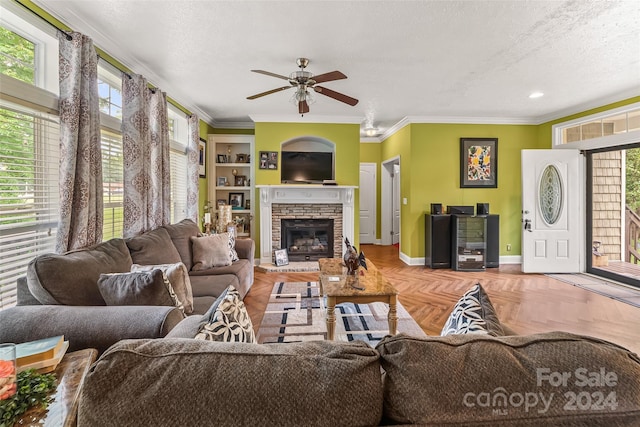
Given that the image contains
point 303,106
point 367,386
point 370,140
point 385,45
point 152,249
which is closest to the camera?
point 367,386

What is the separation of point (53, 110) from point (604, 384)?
3105mm

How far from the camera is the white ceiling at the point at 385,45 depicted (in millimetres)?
2207

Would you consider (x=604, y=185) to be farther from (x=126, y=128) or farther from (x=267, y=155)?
(x=126, y=128)

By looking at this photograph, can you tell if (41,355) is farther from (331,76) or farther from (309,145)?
(309,145)

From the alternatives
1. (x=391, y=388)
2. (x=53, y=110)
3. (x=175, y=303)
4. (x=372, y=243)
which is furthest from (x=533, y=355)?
(x=372, y=243)

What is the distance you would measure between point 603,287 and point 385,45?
4227 millimetres

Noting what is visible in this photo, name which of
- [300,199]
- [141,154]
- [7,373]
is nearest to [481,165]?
[300,199]

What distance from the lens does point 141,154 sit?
2963mm

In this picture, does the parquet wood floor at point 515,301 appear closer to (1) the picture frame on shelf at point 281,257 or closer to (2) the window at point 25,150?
(1) the picture frame on shelf at point 281,257

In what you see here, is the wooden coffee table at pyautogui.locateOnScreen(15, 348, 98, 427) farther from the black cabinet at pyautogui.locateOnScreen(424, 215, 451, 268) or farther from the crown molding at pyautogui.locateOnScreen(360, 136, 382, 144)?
the crown molding at pyautogui.locateOnScreen(360, 136, 382, 144)

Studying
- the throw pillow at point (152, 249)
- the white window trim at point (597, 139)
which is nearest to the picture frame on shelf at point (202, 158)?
the throw pillow at point (152, 249)

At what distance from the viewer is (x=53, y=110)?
2.17m

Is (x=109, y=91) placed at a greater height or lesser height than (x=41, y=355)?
greater

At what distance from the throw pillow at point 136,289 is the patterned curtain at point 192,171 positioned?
9.77 feet
